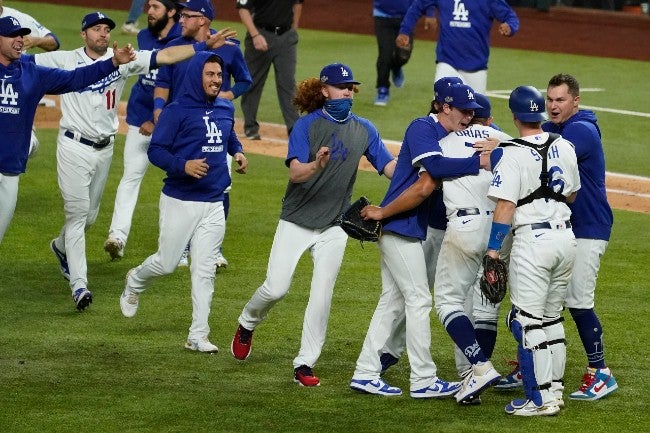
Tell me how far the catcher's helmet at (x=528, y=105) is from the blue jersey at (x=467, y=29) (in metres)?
7.34

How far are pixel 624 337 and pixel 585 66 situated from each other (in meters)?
14.6

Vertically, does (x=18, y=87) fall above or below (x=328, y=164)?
above

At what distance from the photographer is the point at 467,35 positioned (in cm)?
1468

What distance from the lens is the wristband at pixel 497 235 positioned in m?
7.32

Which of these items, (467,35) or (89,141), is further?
(467,35)

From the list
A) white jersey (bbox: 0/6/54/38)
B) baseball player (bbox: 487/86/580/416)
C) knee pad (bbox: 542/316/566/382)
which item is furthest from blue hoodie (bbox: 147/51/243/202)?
white jersey (bbox: 0/6/54/38)

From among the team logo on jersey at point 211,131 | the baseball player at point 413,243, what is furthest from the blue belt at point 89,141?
the baseball player at point 413,243

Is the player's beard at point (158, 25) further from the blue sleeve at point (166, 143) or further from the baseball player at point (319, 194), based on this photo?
the baseball player at point (319, 194)

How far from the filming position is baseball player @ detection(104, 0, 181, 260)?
36.5ft

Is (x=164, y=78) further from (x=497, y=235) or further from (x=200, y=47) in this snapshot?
(x=497, y=235)

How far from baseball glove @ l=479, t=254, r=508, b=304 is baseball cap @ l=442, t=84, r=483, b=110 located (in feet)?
2.94

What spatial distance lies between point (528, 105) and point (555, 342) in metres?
1.39

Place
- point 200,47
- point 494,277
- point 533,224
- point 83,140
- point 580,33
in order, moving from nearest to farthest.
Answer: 1. point 494,277
2. point 533,224
3. point 200,47
4. point 83,140
5. point 580,33

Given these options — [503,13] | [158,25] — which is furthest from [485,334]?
[503,13]
